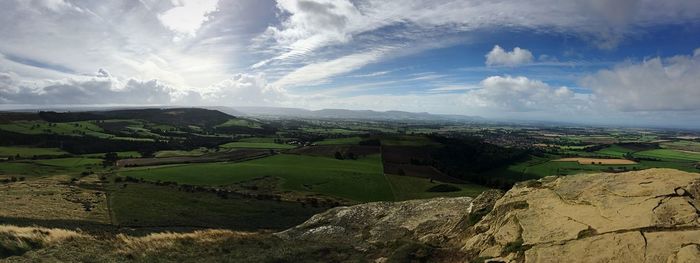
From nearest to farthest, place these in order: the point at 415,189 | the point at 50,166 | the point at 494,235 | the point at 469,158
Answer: the point at 494,235, the point at 415,189, the point at 50,166, the point at 469,158

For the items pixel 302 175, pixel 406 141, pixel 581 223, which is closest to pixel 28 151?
pixel 302 175

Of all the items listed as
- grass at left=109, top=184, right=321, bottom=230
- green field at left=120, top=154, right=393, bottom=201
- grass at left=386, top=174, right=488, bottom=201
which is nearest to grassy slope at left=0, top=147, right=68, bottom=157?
green field at left=120, top=154, right=393, bottom=201

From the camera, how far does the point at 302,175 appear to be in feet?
356

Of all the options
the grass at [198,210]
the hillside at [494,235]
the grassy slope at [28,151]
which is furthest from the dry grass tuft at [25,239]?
the grassy slope at [28,151]

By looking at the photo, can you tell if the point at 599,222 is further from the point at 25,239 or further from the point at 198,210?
the point at 198,210

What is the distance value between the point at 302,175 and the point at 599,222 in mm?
94639

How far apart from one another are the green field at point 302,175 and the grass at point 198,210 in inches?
633

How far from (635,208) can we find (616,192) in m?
2.40

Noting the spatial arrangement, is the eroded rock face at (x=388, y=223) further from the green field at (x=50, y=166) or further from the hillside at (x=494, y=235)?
the green field at (x=50, y=166)

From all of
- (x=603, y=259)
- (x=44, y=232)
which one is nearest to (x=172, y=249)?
(x=44, y=232)

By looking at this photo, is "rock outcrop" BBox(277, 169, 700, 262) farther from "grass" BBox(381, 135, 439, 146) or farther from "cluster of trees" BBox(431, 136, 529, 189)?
"grass" BBox(381, 135, 439, 146)

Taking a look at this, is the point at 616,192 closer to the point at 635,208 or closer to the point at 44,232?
the point at 635,208

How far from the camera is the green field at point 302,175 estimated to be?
314 ft

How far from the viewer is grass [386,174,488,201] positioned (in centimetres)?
8662
